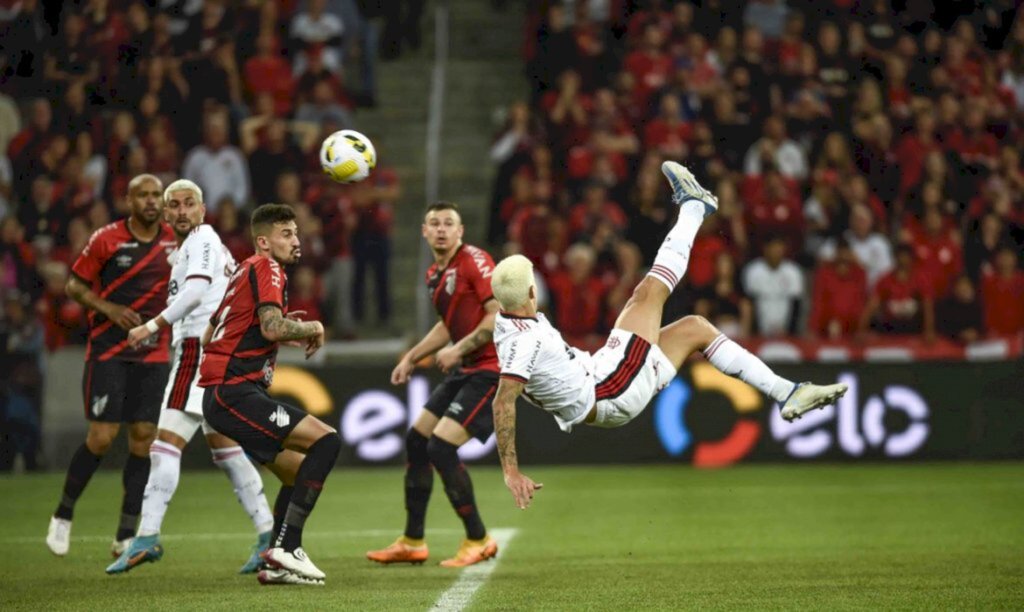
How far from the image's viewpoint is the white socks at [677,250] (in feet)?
32.4

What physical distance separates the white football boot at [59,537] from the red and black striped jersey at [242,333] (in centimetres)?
216

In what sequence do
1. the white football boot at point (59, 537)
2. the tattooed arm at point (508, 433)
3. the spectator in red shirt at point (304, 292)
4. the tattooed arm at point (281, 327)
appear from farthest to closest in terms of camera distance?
the spectator in red shirt at point (304, 292) → the white football boot at point (59, 537) → the tattooed arm at point (281, 327) → the tattooed arm at point (508, 433)

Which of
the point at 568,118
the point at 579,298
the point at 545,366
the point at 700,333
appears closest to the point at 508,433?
the point at 545,366

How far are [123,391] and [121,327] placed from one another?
1.65 feet

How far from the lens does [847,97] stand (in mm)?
21359

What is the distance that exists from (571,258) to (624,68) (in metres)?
4.43

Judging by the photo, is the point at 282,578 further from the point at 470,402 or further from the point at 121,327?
the point at 121,327

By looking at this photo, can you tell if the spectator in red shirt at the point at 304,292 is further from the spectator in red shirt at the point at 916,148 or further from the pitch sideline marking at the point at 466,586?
the pitch sideline marking at the point at 466,586

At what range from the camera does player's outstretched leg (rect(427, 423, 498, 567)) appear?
1052 centimetres

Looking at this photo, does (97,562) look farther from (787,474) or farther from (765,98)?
(765,98)

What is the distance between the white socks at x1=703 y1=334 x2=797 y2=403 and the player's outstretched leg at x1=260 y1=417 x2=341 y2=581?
2354mm

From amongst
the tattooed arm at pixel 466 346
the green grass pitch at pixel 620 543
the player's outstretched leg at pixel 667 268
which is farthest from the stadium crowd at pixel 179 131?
the player's outstretched leg at pixel 667 268

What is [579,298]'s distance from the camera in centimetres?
1836

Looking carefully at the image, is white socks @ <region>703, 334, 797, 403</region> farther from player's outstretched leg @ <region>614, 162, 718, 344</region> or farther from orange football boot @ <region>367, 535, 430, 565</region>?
orange football boot @ <region>367, 535, 430, 565</region>
